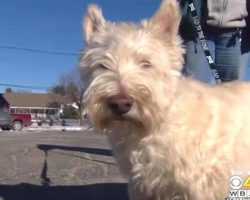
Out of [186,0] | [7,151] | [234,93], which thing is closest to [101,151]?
[7,151]

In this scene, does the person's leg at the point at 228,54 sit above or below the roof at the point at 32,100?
below

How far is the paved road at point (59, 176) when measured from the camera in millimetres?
6102

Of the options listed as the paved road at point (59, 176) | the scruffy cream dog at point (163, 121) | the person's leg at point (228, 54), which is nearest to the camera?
the scruffy cream dog at point (163, 121)

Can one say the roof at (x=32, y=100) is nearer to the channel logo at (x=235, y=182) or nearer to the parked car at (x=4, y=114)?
the parked car at (x=4, y=114)

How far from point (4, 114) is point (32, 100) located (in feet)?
209

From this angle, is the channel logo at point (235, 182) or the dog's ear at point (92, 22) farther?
the dog's ear at point (92, 22)

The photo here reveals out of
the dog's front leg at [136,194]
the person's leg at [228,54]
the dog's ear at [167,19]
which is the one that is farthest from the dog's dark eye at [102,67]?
the person's leg at [228,54]

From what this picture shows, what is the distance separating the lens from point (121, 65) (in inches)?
168

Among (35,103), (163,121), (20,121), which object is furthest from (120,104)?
(35,103)

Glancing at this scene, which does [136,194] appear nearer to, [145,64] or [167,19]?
[145,64]

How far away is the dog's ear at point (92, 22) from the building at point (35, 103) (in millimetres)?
88468

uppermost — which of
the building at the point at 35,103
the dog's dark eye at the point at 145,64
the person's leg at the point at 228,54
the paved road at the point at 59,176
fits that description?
the building at the point at 35,103

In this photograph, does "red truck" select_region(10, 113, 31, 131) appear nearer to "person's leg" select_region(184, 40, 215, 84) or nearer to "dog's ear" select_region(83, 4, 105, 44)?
"person's leg" select_region(184, 40, 215, 84)

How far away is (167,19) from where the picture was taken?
4547mm
